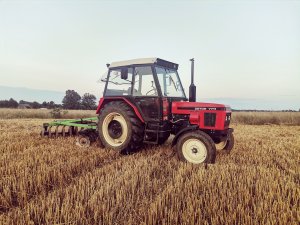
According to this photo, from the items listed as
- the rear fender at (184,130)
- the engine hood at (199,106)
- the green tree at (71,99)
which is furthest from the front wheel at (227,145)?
the green tree at (71,99)

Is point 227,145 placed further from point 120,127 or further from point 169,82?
point 120,127

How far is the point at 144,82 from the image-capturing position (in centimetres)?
627

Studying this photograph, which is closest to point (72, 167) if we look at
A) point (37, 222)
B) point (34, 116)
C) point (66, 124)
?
point (37, 222)

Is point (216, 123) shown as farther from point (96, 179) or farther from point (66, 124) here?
point (66, 124)

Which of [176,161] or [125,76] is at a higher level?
[125,76]

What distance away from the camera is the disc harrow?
7.21 metres

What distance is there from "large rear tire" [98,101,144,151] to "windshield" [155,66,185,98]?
1.00 m

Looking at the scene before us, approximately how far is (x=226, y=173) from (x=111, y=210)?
2.22m

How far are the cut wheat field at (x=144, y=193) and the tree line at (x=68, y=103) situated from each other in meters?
52.1

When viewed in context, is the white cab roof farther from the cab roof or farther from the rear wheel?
the rear wheel

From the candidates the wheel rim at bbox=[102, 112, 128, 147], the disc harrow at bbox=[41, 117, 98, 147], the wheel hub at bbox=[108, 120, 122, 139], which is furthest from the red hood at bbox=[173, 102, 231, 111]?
the disc harrow at bbox=[41, 117, 98, 147]

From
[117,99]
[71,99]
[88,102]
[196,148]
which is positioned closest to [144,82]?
[117,99]

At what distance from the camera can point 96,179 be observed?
409cm

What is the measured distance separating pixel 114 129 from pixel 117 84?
46.4 inches
